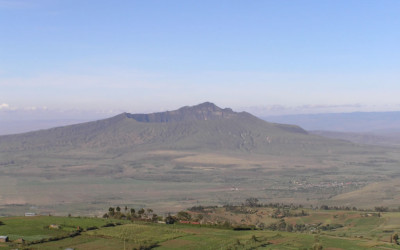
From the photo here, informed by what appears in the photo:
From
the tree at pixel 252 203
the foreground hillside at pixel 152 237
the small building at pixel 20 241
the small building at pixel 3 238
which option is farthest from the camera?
the tree at pixel 252 203

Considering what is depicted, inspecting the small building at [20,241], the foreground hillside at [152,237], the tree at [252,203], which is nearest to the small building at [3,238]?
the foreground hillside at [152,237]

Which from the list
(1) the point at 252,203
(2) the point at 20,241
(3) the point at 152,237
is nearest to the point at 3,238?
(2) the point at 20,241

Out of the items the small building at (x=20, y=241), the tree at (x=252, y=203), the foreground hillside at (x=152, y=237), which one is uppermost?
the small building at (x=20, y=241)

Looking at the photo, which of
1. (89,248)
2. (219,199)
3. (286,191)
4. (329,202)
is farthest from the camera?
(286,191)

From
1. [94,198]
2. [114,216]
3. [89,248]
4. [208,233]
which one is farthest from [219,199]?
[89,248]

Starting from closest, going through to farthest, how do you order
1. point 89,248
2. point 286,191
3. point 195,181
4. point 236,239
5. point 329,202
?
point 89,248, point 236,239, point 329,202, point 286,191, point 195,181

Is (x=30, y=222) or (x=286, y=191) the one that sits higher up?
(x=30, y=222)

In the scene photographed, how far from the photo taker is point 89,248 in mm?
46531

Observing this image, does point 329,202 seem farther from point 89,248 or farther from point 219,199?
point 89,248

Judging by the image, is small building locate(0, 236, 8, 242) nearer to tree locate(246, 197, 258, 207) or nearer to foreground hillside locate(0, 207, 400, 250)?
foreground hillside locate(0, 207, 400, 250)

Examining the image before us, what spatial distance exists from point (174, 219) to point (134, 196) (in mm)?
74359

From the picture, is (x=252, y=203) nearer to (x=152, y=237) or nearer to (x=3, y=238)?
(x=152, y=237)

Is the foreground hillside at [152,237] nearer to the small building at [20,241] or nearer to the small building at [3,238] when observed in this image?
the small building at [20,241]

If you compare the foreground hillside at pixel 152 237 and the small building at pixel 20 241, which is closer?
the small building at pixel 20 241
